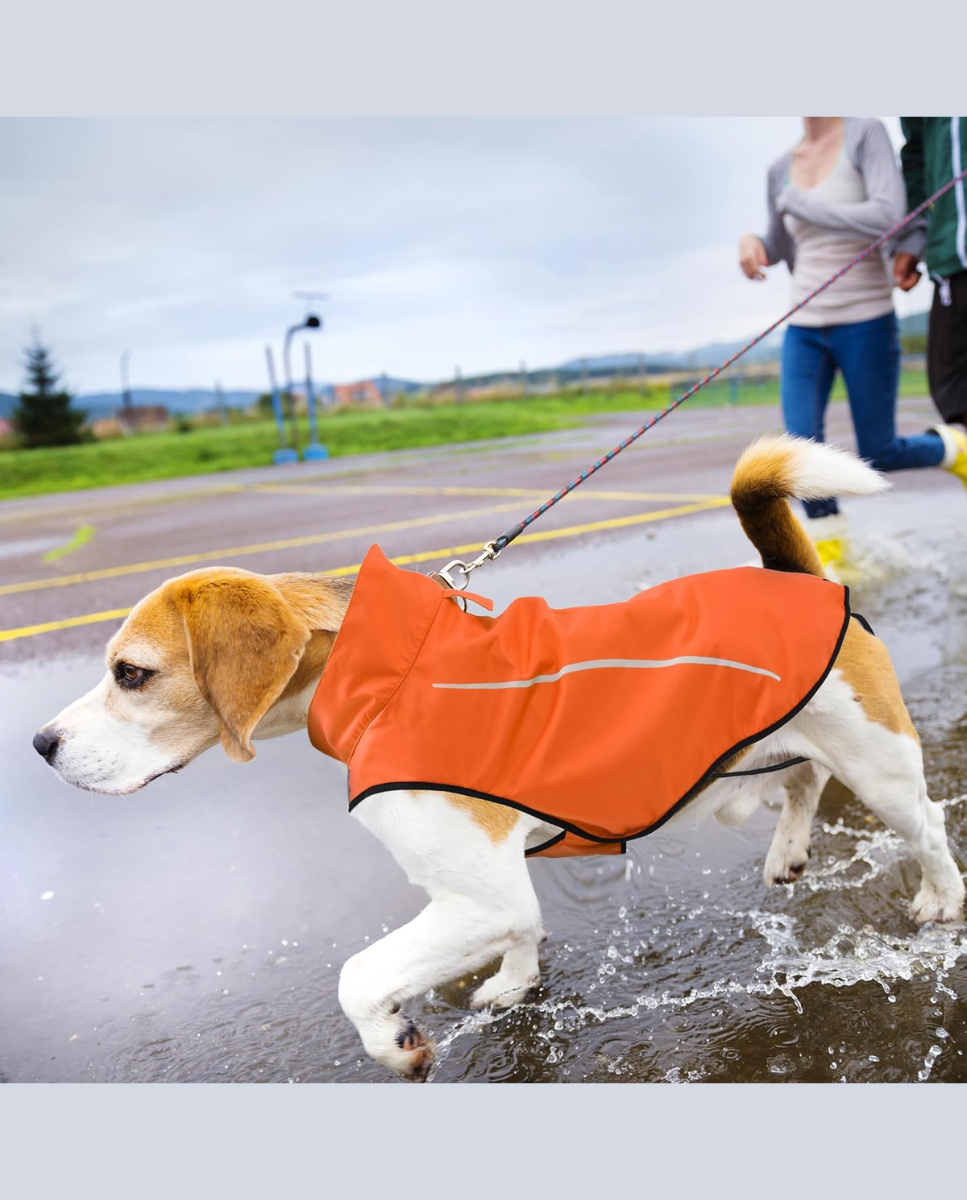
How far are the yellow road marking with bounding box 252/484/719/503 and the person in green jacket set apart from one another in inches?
182

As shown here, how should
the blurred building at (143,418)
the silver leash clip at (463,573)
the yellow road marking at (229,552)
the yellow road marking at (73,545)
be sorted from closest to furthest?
the silver leash clip at (463,573)
the yellow road marking at (229,552)
the yellow road marking at (73,545)
the blurred building at (143,418)

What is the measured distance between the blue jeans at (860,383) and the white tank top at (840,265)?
7 cm

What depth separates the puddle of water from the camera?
245 cm

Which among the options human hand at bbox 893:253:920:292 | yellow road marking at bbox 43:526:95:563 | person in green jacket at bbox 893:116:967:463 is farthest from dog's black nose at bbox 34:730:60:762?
yellow road marking at bbox 43:526:95:563

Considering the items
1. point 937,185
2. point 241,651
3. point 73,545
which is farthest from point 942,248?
point 73,545

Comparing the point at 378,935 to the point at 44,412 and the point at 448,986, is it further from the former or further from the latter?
the point at 44,412

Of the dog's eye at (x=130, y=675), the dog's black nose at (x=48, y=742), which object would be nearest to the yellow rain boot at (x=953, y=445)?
the dog's eye at (x=130, y=675)

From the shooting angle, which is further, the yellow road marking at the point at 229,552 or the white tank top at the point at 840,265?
the yellow road marking at the point at 229,552

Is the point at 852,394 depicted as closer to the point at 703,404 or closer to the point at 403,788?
the point at 403,788

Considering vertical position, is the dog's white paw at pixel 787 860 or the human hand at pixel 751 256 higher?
the human hand at pixel 751 256

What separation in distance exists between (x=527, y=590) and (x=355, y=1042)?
4115mm

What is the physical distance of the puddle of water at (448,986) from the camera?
2453 millimetres

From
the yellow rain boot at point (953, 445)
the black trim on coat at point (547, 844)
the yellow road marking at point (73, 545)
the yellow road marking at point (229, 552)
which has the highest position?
the yellow rain boot at point (953, 445)

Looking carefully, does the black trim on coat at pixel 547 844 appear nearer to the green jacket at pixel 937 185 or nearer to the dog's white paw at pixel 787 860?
the dog's white paw at pixel 787 860
